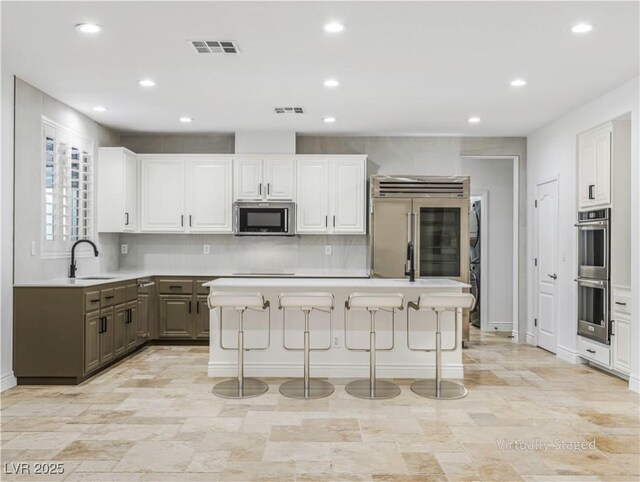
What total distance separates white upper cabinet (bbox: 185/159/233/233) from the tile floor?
93.2 inches

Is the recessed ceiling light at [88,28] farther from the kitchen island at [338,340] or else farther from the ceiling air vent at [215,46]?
the kitchen island at [338,340]

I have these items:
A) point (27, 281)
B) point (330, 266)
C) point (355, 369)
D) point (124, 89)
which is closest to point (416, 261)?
point (330, 266)

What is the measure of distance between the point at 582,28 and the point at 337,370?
3322mm

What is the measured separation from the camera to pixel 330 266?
22.3ft

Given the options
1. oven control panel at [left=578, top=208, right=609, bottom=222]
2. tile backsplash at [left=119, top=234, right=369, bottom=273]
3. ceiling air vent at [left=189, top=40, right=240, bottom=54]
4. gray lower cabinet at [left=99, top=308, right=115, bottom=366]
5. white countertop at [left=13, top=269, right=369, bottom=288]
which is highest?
ceiling air vent at [left=189, top=40, right=240, bottom=54]

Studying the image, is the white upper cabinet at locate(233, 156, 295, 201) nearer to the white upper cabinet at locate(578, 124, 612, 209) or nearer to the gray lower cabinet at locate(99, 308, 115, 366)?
the gray lower cabinet at locate(99, 308, 115, 366)

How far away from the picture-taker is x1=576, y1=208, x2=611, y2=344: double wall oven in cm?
478

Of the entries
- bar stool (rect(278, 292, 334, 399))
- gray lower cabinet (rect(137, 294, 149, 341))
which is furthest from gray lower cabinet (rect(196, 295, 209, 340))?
bar stool (rect(278, 292, 334, 399))

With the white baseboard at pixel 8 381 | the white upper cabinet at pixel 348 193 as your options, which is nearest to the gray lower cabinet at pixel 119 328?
the white baseboard at pixel 8 381

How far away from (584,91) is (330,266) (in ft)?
11.6

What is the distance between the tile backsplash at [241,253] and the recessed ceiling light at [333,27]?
11.9 feet

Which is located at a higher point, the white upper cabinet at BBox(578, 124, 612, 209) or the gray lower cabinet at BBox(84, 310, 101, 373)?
the white upper cabinet at BBox(578, 124, 612, 209)

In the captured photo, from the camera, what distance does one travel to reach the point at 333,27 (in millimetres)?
3377

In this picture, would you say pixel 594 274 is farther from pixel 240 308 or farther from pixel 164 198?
pixel 164 198
